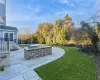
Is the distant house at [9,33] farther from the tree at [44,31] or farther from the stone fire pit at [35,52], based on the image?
the tree at [44,31]

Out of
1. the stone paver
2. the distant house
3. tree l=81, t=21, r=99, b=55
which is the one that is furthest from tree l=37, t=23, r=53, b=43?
the stone paver

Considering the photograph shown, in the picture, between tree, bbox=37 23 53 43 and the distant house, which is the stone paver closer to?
the distant house

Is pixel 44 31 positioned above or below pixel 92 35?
above

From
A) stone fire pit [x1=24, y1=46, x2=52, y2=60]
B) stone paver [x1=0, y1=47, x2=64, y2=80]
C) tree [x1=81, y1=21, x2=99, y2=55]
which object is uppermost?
tree [x1=81, y1=21, x2=99, y2=55]

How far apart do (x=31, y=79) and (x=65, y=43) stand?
1103 inches

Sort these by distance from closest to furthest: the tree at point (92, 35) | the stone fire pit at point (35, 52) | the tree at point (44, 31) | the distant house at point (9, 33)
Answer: the stone fire pit at point (35, 52) → the tree at point (92, 35) → the distant house at point (9, 33) → the tree at point (44, 31)

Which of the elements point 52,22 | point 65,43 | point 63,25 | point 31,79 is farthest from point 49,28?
point 31,79

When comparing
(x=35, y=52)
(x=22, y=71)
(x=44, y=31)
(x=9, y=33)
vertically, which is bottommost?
(x=22, y=71)

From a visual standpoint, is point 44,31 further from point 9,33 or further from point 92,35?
point 92,35

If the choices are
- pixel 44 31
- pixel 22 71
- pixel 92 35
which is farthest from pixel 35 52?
pixel 44 31

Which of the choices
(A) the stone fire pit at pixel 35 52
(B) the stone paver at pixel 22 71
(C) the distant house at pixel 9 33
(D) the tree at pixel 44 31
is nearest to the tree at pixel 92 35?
(A) the stone fire pit at pixel 35 52

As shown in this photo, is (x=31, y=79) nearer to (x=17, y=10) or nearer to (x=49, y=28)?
(x=17, y=10)

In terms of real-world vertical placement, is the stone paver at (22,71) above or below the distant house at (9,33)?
below

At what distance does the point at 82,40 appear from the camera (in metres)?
21.0
